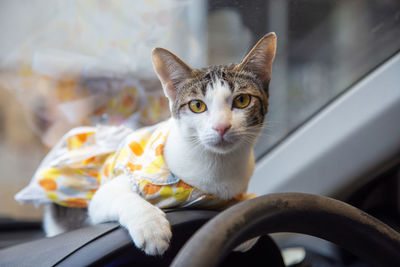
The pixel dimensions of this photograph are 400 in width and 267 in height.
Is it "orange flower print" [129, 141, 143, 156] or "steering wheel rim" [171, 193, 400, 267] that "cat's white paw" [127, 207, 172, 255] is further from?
"orange flower print" [129, 141, 143, 156]

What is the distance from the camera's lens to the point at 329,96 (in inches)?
52.2

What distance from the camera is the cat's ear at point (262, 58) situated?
0.84 m

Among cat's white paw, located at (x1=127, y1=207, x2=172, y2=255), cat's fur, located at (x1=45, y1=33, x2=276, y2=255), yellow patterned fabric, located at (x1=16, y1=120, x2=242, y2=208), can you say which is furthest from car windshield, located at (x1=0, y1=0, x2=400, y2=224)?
cat's white paw, located at (x1=127, y1=207, x2=172, y2=255)

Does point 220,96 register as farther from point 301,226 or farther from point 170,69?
point 301,226

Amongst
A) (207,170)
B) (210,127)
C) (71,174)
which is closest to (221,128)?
(210,127)

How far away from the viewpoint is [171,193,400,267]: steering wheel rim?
50 cm

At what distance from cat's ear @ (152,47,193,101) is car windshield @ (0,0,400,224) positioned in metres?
0.32

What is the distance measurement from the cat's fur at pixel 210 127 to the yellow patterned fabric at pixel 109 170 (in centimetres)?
3

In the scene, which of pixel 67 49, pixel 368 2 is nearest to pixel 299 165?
pixel 368 2

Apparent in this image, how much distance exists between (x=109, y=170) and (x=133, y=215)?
1.17ft

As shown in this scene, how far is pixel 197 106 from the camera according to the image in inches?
35.8

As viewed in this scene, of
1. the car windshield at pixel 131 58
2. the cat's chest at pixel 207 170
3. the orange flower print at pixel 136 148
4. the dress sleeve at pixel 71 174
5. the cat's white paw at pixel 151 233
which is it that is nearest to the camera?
the cat's white paw at pixel 151 233

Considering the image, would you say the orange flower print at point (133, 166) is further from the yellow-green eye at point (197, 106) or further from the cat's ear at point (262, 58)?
the cat's ear at point (262, 58)

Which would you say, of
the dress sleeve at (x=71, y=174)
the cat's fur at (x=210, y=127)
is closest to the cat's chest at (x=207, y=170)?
the cat's fur at (x=210, y=127)
